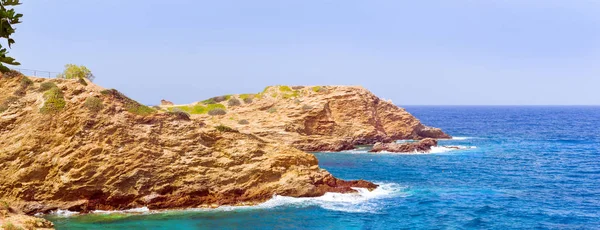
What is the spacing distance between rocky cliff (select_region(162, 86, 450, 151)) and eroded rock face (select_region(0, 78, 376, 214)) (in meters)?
39.3

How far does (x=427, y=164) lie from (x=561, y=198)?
71.8 feet

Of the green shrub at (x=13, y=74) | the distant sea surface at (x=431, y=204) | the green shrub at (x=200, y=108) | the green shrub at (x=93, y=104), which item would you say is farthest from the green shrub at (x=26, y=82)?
the green shrub at (x=200, y=108)

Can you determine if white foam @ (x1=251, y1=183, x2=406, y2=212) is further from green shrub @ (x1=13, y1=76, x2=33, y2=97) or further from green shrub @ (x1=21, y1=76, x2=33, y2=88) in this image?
green shrub @ (x1=21, y1=76, x2=33, y2=88)

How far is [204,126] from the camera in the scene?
140 ft

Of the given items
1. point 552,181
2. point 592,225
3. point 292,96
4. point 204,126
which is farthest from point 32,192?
point 292,96

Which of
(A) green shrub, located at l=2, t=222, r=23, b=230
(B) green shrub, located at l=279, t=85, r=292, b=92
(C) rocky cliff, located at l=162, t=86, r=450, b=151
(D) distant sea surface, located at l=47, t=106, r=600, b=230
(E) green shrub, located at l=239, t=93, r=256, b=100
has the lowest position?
(D) distant sea surface, located at l=47, t=106, r=600, b=230

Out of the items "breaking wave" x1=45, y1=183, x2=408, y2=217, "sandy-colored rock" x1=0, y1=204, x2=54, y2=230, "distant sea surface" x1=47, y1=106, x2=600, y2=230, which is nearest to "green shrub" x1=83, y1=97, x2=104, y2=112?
"breaking wave" x1=45, y1=183, x2=408, y2=217

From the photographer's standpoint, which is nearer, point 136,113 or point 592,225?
point 592,225

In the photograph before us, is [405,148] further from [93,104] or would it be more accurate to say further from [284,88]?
[93,104]

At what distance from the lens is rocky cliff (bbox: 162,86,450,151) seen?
8388 centimetres

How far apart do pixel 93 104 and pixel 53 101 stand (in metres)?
3.20

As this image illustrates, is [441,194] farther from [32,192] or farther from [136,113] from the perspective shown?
[32,192]

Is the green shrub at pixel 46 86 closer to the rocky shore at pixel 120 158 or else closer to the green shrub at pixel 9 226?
the rocky shore at pixel 120 158

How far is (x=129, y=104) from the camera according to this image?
136 ft
